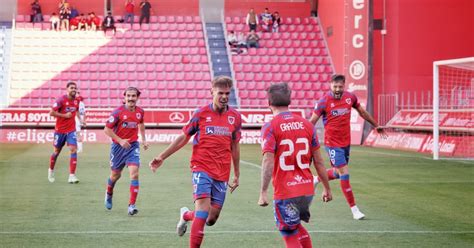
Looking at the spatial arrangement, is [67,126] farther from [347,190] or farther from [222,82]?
[222,82]

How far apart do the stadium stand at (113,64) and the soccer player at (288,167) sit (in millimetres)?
32837

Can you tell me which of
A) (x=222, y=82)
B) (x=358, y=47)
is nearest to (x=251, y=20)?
(x=358, y=47)

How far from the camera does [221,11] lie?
153 ft

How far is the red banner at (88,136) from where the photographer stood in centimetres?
3697

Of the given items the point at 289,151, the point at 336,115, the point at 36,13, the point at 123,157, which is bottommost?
the point at 123,157

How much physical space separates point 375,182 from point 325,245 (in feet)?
→ 28.5

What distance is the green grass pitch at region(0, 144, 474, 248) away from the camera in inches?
413

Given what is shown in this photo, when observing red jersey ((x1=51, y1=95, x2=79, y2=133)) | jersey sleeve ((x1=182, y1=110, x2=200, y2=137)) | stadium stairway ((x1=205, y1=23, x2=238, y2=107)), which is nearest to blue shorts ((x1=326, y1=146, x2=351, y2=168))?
jersey sleeve ((x1=182, y1=110, x2=200, y2=137))

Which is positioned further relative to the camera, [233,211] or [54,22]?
[54,22]

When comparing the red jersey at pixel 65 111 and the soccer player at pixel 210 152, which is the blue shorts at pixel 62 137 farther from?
the soccer player at pixel 210 152

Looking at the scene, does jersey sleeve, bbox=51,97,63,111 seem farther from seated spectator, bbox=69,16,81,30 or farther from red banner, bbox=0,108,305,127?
seated spectator, bbox=69,16,81,30

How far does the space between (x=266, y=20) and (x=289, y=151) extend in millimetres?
38082

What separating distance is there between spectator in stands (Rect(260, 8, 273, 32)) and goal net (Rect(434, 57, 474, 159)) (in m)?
15.1

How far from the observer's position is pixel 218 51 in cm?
4425
